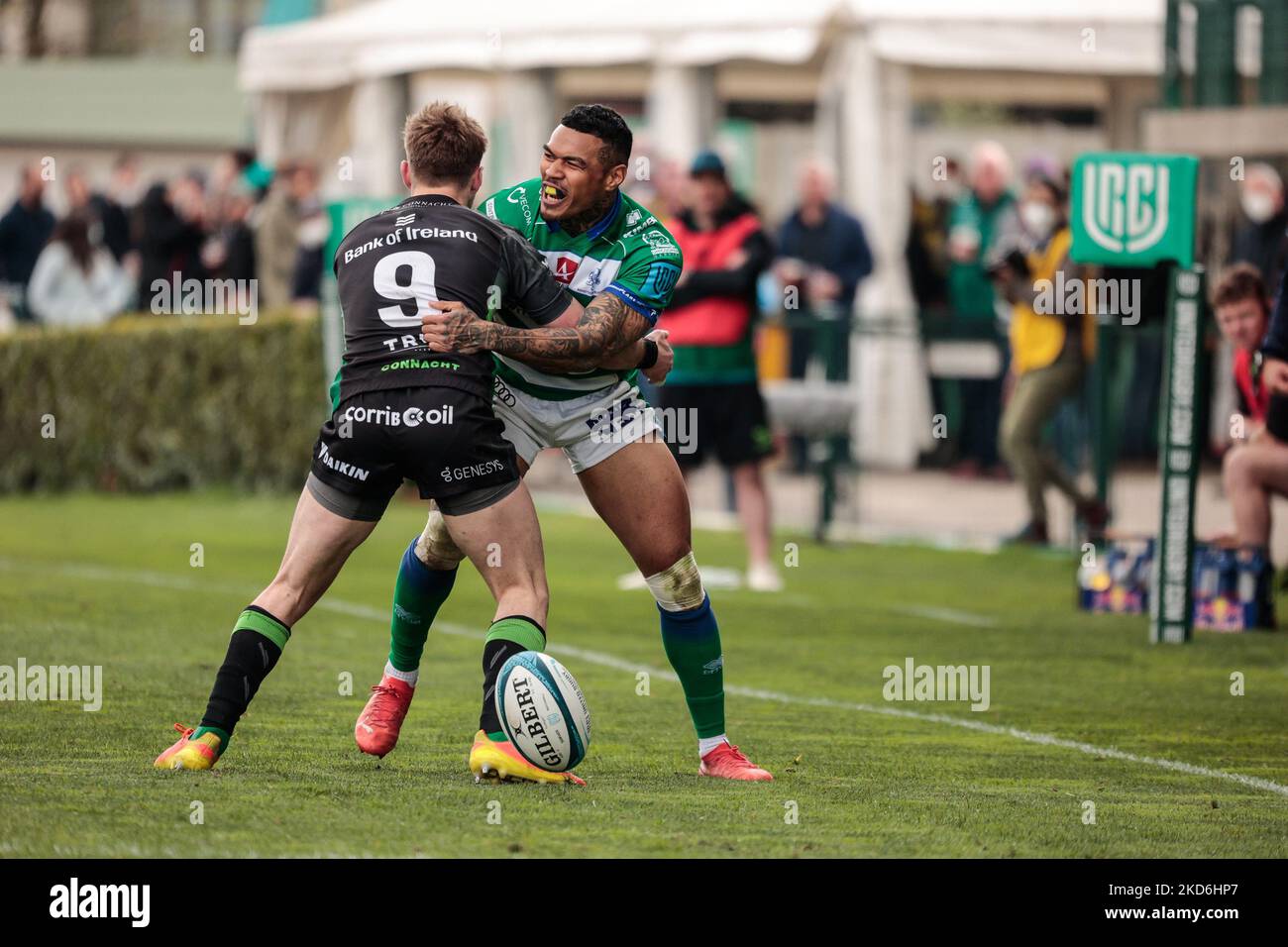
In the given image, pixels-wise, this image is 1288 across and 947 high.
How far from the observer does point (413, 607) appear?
807 cm

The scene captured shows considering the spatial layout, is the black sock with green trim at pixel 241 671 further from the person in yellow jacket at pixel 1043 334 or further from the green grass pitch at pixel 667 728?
the person in yellow jacket at pixel 1043 334

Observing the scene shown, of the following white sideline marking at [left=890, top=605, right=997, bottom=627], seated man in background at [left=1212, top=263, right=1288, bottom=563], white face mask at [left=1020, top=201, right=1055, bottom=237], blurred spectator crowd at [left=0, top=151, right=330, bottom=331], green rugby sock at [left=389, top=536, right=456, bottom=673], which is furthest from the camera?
blurred spectator crowd at [left=0, top=151, right=330, bottom=331]

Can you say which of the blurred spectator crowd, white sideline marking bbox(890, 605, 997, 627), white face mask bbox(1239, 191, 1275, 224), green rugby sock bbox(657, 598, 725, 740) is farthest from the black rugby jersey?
the blurred spectator crowd

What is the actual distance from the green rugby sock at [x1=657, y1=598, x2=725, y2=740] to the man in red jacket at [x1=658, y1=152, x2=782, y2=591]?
5978mm

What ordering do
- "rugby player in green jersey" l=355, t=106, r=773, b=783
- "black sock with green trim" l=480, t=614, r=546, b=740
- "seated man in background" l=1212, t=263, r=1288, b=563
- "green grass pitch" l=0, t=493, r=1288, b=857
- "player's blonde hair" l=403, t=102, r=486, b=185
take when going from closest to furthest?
"green grass pitch" l=0, t=493, r=1288, b=857 < "black sock with green trim" l=480, t=614, r=546, b=740 < "player's blonde hair" l=403, t=102, r=486, b=185 < "rugby player in green jersey" l=355, t=106, r=773, b=783 < "seated man in background" l=1212, t=263, r=1288, b=563

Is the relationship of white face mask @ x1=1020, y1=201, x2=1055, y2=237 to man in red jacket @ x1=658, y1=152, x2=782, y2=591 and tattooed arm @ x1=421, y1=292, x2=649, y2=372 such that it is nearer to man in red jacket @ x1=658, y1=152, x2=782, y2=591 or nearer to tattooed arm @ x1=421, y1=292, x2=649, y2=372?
man in red jacket @ x1=658, y1=152, x2=782, y2=591

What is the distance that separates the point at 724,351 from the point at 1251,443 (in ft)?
10.3

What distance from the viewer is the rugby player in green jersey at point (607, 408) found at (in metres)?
7.69

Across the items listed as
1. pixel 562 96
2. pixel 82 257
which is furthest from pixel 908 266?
pixel 82 257

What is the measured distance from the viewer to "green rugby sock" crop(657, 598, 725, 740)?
7.84 meters

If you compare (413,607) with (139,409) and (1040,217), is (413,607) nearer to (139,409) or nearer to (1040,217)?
(1040,217)

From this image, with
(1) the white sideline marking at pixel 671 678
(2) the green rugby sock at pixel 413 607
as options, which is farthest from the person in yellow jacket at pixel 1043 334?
(2) the green rugby sock at pixel 413 607

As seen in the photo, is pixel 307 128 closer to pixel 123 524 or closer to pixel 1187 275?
pixel 123 524

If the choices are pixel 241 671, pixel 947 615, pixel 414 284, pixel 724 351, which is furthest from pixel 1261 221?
pixel 241 671
